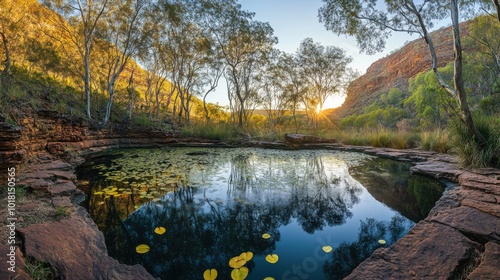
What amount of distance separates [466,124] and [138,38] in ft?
48.4

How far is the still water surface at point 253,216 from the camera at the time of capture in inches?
75.3

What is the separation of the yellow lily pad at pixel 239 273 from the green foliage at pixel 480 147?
5.50 meters

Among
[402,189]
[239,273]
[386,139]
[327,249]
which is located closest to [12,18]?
[239,273]

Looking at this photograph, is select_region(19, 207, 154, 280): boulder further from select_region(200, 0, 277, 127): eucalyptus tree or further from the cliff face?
the cliff face

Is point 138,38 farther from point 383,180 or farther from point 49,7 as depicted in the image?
point 383,180

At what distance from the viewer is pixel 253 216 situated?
2.88 meters

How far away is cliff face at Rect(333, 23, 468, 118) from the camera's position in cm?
4862

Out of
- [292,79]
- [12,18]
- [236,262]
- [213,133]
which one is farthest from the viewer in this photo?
[292,79]

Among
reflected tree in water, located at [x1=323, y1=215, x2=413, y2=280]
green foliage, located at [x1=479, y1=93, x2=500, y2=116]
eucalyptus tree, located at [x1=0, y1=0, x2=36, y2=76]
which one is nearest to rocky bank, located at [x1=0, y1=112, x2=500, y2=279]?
reflected tree in water, located at [x1=323, y1=215, x2=413, y2=280]

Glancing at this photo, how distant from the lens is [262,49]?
59.7 feet

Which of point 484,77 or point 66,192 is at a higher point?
point 484,77

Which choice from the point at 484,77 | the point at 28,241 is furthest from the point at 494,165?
the point at 484,77

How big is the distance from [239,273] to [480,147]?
19.3 ft

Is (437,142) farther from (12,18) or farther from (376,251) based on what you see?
(12,18)
